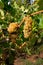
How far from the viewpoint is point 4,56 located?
152 cm

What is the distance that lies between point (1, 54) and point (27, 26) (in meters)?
0.52

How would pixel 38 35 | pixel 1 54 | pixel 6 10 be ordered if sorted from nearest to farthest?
pixel 1 54
pixel 38 35
pixel 6 10

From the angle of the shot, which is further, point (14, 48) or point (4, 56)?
point (14, 48)

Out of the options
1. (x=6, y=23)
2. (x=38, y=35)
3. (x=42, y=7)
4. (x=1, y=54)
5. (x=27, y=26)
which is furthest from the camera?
(x=6, y=23)

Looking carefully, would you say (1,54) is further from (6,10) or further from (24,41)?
(6,10)

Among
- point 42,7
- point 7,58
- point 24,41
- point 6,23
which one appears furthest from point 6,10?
point 42,7

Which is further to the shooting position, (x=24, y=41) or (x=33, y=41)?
(x=24, y=41)

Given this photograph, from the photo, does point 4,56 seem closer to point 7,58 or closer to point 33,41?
point 7,58

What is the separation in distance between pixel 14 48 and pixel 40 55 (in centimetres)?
58

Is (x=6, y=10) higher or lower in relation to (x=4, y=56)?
higher

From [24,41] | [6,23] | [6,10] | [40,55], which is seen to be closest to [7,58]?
[24,41]

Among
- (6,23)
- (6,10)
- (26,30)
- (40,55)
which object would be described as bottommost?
(40,55)

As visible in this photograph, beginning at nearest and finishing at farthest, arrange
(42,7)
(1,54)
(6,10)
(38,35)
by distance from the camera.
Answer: (42,7) → (1,54) → (38,35) → (6,10)

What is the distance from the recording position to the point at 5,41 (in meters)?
1.52
